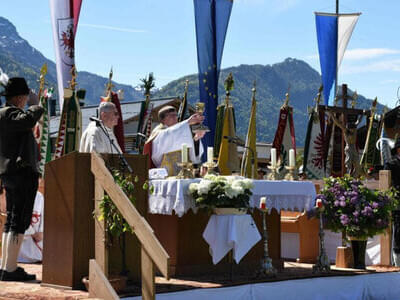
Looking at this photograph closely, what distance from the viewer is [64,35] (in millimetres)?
10641

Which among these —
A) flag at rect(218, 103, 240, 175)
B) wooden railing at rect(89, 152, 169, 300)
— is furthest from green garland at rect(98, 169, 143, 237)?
flag at rect(218, 103, 240, 175)

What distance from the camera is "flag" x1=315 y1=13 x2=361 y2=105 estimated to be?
1496cm

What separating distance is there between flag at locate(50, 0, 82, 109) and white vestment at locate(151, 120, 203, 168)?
262 cm

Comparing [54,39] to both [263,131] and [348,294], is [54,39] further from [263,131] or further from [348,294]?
[263,131]

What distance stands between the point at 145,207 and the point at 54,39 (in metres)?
4.64

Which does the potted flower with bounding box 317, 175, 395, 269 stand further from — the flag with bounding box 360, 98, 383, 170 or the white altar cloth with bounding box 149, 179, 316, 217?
the flag with bounding box 360, 98, 383, 170

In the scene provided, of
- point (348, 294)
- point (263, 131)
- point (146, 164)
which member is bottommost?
→ point (348, 294)

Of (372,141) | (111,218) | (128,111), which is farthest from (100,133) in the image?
(128,111)

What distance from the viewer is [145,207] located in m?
6.92

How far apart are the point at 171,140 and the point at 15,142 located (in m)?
2.21

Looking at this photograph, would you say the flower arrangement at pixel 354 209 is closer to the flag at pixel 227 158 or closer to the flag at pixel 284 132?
the flag at pixel 227 158

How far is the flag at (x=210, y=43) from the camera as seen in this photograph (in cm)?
1203

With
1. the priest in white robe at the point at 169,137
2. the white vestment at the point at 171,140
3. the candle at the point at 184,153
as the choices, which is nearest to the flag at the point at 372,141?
the priest in white robe at the point at 169,137

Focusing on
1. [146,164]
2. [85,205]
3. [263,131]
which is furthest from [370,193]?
[263,131]
